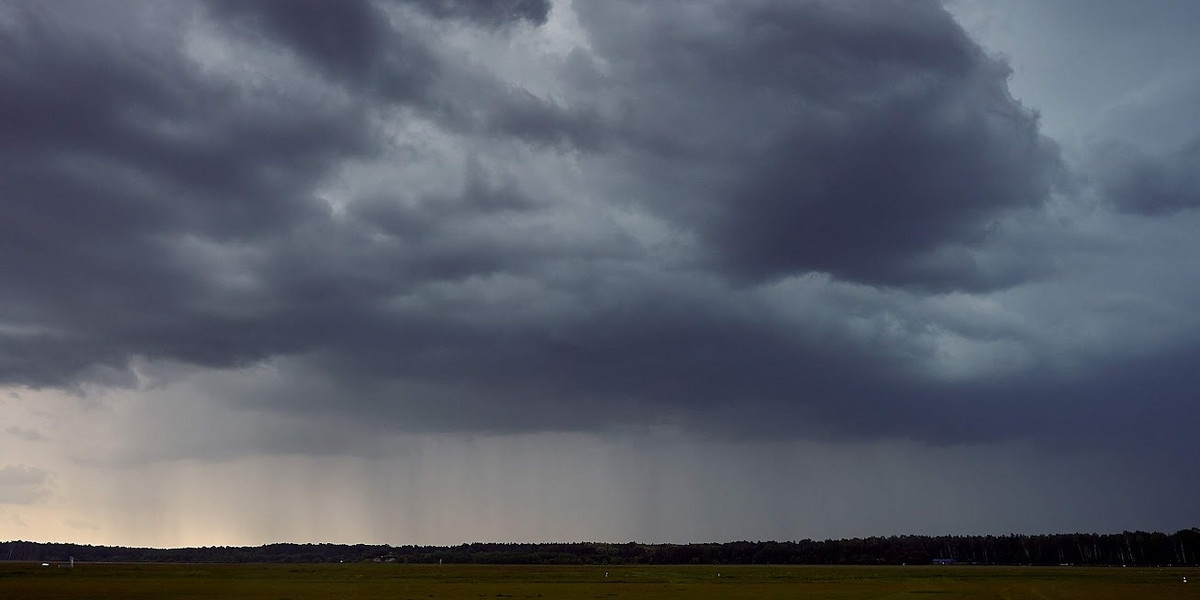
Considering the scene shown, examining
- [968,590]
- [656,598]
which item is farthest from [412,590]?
[968,590]

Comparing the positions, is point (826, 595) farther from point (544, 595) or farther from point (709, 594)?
point (544, 595)

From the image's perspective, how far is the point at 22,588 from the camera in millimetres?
109125

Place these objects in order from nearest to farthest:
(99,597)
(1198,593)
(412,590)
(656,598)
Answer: (99,597) < (656,598) < (1198,593) < (412,590)

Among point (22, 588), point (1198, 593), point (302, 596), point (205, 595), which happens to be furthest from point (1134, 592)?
point (22, 588)

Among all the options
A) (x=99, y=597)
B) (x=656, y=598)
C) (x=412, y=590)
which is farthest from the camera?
(x=412, y=590)

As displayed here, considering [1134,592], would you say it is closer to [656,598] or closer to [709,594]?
[709,594]

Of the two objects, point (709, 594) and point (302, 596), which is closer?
point (302, 596)

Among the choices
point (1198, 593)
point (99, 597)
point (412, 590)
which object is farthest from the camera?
point (412, 590)

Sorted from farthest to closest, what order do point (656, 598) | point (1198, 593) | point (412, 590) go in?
point (412, 590)
point (1198, 593)
point (656, 598)

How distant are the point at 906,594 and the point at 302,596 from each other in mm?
66530

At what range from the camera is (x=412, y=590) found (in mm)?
110500

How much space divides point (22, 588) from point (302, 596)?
130 feet

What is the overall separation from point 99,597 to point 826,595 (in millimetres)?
73196

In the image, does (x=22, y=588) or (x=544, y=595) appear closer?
(x=544, y=595)
